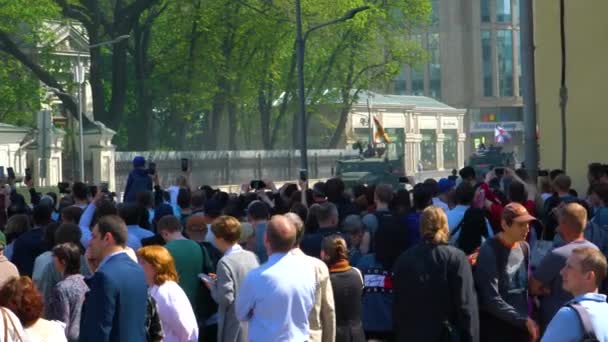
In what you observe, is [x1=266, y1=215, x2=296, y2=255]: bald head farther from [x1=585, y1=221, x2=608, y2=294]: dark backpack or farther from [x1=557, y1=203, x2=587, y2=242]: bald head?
[x1=585, y1=221, x2=608, y2=294]: dark backpack

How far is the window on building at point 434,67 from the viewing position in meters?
116

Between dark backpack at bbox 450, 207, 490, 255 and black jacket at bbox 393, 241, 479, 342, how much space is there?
2333mm

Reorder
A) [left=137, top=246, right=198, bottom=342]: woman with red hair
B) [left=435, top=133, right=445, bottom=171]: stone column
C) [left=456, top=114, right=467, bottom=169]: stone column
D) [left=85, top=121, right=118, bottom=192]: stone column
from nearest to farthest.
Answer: [left=137, top=246, right=198, bottom=342]: woman with red hair → [left=85, top=121, right=118, bottom=192]: stone column → [left=435, top=133, right=445, bottom=171]: stone column → [left=456, top=114, right=467, bottom=169]: stone column

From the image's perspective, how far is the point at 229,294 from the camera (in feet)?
30.8

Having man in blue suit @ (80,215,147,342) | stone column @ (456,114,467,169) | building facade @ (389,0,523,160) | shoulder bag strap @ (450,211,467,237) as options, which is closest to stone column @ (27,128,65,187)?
shoulder bag strap @ (450,211,467,237)

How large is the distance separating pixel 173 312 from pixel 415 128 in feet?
292

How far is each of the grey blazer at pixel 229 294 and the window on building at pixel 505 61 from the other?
106 m

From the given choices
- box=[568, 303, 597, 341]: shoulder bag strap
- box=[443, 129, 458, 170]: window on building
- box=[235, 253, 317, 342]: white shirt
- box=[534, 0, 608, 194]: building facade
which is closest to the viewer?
box=[568, 303, 597, 341]: shoulder bag strap

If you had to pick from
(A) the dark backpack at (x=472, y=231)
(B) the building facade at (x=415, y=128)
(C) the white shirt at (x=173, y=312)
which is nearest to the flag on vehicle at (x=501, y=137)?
(B) the building facade at (x=415, y=128)

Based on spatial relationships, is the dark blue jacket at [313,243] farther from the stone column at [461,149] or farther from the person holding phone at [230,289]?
the stone column at [461,149]

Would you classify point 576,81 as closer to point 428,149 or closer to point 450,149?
point 428,149

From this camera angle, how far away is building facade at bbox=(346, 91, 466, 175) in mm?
89250

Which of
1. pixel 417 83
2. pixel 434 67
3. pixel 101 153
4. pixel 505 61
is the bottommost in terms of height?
pixel 101 153

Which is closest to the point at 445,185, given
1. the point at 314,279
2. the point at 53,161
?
the point at 314,279
